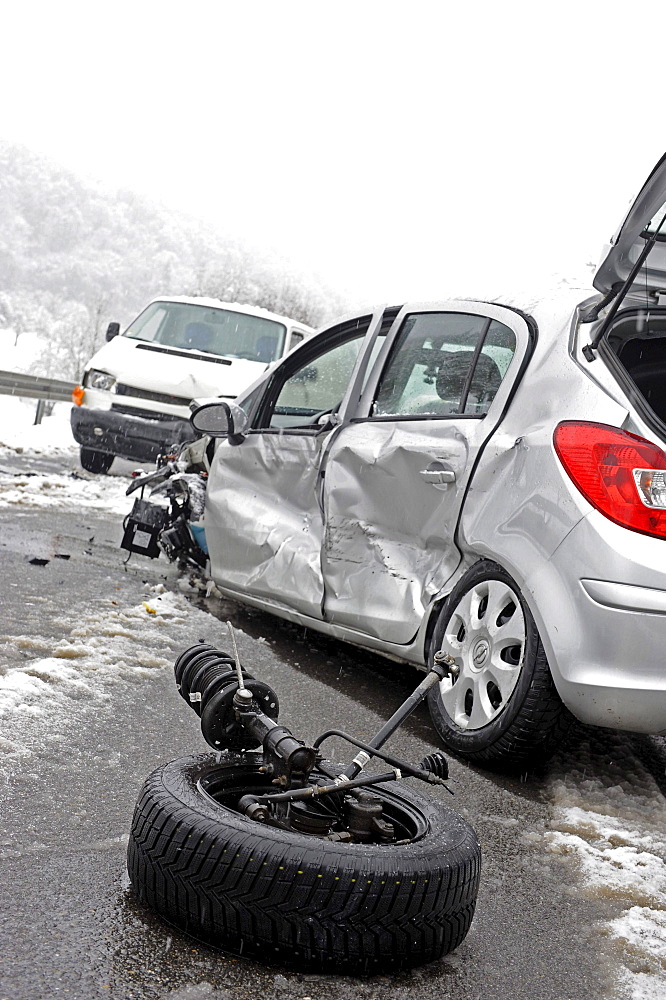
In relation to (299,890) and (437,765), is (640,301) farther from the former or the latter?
(299,890)

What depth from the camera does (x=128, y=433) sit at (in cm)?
1076

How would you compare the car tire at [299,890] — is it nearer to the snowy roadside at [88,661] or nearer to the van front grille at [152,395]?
the snowy roadside at [88,661]

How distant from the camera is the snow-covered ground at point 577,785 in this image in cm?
248

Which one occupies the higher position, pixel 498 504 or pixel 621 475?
pixel 621 475

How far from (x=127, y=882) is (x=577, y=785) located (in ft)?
5.56

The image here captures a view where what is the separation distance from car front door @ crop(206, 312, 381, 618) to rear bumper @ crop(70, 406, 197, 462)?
4.66 m

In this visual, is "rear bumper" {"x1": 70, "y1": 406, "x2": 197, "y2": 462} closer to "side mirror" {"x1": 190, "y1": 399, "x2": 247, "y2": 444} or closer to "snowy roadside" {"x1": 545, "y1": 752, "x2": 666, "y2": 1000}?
"side mirror" {"x1": 190, "y1": 399, "x2": 247, "y2": 444}

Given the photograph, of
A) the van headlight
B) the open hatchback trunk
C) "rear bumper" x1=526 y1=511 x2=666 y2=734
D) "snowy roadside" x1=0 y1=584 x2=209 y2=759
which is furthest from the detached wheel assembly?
the van headlight

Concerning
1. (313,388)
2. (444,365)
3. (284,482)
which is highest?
(444,365)

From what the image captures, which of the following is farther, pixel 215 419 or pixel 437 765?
pixel 215 419

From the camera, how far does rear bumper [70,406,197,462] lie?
10523 mm

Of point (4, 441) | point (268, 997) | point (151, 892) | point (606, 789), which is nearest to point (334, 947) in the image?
point (268, 997)

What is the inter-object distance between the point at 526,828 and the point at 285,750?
108cm

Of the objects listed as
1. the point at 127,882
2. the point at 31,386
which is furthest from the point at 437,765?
the point at 31,386
